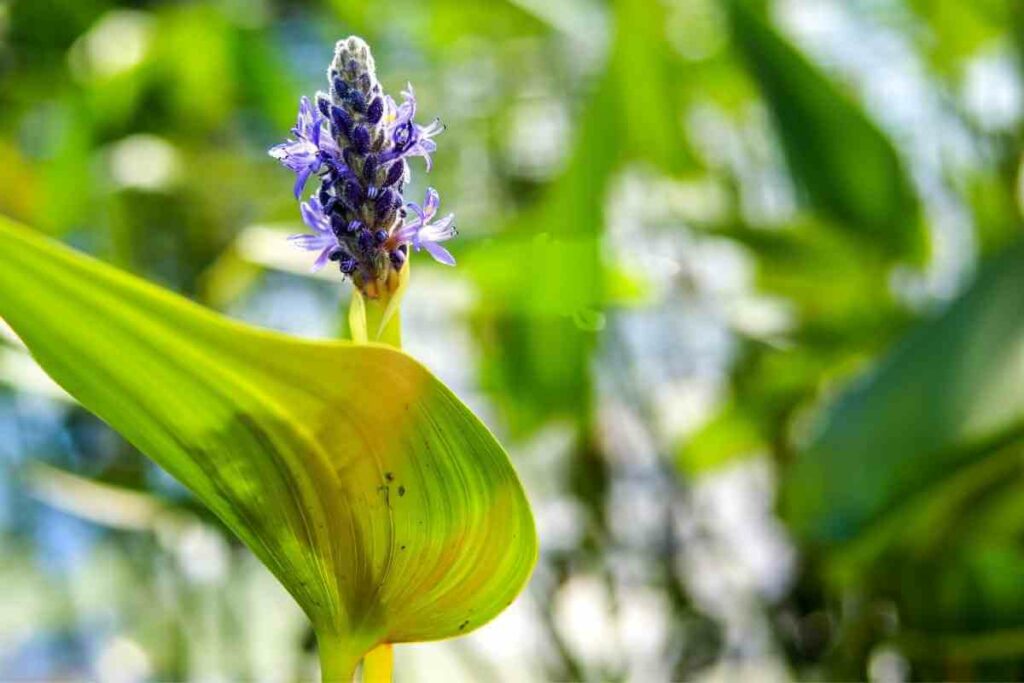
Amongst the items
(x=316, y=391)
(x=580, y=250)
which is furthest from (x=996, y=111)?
(x=316, y=391)

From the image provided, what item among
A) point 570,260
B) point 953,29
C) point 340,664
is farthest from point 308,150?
point 953,29

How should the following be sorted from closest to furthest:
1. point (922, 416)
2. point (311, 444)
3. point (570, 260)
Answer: point (311, 444), point (922, 416), point (570, 260)

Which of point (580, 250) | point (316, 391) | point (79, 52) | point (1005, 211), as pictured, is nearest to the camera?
point (316, 391)

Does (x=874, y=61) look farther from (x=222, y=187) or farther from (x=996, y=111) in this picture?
(x=222, y=187)

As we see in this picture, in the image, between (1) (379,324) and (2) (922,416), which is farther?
(2) (922,416)

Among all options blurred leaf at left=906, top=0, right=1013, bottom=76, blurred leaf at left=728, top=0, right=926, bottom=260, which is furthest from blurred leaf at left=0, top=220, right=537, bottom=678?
blurred leaf at left=906, top=0, right=1013, bottom=76

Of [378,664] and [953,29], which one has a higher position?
[953,29]

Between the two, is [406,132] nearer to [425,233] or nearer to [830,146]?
[425,233]

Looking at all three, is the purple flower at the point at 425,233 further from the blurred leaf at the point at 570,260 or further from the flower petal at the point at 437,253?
the blurred leaf at the point at 570,260
